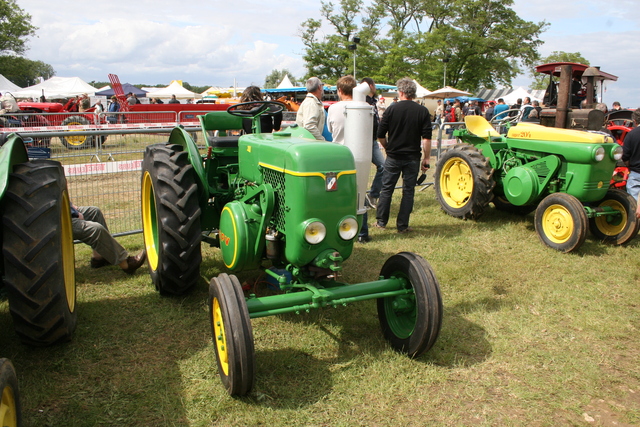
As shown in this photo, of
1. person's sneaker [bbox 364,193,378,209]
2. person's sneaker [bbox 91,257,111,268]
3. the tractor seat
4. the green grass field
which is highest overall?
the tractor seat

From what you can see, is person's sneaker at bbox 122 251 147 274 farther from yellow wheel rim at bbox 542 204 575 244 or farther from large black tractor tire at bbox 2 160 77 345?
yellow wheel rim at bbox 542 204 575 244

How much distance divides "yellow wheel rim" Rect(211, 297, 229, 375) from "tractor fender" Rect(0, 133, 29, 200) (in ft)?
4.51

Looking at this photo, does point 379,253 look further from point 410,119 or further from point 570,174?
point 570,174

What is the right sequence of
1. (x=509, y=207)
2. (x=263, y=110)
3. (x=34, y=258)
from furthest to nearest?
(x=509, y=207) < (x=263, y=110) < (x=34, y=258)

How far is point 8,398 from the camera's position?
194 centimetres

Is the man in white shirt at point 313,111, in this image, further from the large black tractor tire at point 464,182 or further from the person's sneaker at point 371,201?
the large black tractor tire at point 464,182

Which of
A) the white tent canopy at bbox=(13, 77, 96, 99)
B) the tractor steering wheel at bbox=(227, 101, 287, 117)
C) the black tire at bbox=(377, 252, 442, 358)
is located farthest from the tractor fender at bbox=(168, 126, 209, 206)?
the white tent canopy at bbox=(13, 77, 96, 99)

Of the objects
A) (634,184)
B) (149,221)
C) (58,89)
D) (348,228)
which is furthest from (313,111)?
(58,89)

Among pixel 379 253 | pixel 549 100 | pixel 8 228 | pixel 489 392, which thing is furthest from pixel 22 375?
pixel 549 100

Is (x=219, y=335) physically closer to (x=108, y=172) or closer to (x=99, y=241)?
(x=99, y=241)

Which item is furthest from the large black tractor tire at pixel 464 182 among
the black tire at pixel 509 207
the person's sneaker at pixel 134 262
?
the person's sneaker at pixel 134 262

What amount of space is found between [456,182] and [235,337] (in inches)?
206

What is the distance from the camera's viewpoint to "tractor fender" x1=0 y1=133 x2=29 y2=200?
2.84 metres

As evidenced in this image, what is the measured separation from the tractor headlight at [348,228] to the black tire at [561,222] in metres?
3.35
